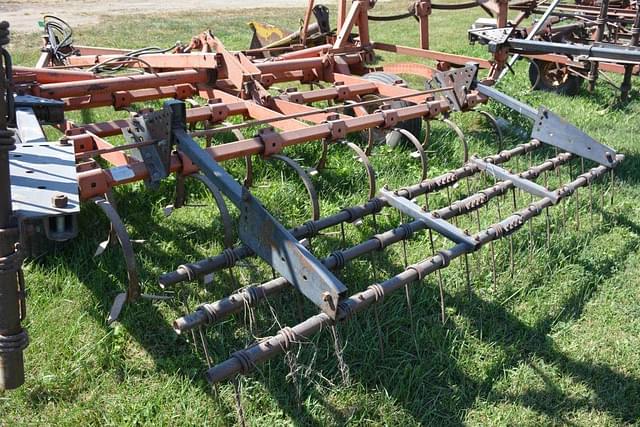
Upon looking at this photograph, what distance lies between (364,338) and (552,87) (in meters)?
5.31

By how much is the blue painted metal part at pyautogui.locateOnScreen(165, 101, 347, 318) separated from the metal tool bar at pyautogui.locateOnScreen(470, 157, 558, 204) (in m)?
1.63

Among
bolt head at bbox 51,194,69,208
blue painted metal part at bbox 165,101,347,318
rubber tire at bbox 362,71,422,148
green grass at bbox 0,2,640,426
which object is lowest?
green grass at bbox 0,2,640,426

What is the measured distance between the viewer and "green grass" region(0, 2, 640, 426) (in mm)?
2674

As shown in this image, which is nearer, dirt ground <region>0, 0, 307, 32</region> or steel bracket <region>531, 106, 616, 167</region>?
steel bracket <region>531, 106, 616, 167</region>

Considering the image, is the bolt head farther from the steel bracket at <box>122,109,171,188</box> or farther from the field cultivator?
the steel bracket at <box>122,109,171,188</box>

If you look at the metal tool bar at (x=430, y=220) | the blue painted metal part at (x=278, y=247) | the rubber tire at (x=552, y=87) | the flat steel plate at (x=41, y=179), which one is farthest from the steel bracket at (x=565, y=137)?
the rubber tire at (x=552, y=87)

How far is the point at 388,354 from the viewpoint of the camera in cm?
299

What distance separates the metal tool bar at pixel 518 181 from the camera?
342 centimetres

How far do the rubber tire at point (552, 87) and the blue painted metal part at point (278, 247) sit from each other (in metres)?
5.50

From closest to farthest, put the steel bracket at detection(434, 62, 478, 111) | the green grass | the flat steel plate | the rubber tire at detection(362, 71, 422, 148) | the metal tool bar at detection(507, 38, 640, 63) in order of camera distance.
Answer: the flat steel plate, the green grass, the metal tool bar at detection(507, 38, 640, 63), the steel bracket at detection(434, 62, 478, 111), the rubber tire at detection(362, 71, 422, 148)

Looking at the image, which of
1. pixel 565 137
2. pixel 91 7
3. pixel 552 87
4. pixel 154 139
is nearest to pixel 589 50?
pixel 565 137

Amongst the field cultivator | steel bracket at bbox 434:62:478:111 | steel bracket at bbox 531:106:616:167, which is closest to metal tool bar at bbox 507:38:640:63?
the field cultivator

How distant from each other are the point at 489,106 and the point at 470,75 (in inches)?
79.2

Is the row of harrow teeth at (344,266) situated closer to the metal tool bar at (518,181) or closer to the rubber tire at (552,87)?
the metal tool bar at (518,181)
